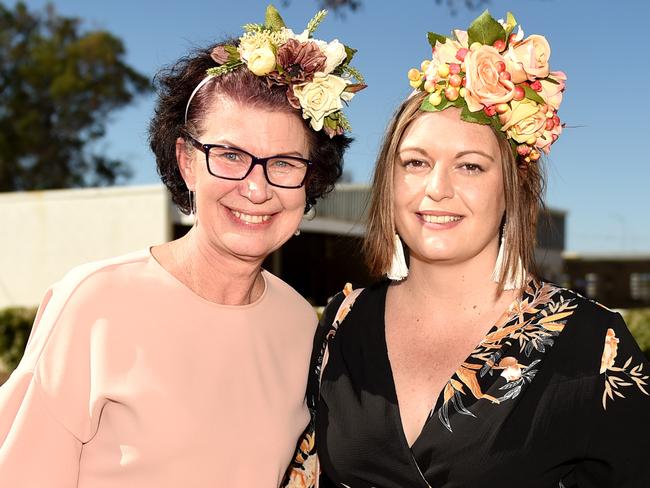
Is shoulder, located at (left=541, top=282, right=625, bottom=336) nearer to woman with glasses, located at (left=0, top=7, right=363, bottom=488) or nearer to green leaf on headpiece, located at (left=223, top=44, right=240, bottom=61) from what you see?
woman with glasses, located at (left=0, top=7, right=363, bottom=488)

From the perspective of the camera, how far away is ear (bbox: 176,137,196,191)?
9.85 feet

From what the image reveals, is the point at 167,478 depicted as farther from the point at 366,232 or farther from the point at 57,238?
the point at 57,238

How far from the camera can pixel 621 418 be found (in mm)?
2621

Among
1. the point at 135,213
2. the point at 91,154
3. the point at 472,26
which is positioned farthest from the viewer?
the point at 91,154

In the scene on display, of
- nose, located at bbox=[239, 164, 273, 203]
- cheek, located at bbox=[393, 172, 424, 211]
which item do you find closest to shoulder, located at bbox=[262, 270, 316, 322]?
nose, located at bbox=[239, 164, 273, 203]

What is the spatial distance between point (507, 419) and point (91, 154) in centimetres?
4131

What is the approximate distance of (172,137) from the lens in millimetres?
3084

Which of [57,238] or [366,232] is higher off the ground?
[366,232]

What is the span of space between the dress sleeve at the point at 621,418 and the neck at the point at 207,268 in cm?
141

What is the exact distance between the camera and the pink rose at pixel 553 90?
304 cm

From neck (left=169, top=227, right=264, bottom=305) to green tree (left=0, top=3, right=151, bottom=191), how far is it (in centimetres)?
3805

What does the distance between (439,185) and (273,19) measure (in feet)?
3.19

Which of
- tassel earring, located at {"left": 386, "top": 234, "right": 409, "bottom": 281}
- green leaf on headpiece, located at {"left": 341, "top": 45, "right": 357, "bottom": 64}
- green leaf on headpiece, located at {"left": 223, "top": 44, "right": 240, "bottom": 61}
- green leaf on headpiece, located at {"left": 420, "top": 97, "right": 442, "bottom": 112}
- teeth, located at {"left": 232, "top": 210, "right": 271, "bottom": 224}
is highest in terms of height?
green leaf on headpiece, located at {"left": 341, "top": 45, "right": 357, "bottom": 64}

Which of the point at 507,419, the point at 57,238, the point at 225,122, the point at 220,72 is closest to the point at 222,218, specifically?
the point at 225,122
